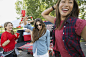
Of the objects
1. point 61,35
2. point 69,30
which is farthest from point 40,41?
point 69,30

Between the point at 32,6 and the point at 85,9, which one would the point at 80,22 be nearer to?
the point at 85,9

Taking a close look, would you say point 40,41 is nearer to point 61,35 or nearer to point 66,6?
point 61,35

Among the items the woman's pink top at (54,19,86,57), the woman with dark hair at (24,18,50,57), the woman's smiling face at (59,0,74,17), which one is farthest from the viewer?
the woman with dark hair at (24,18,50,57)

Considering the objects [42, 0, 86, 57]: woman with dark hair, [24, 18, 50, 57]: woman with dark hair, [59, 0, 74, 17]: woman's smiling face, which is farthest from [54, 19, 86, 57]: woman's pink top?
[24, 18, 50, 57]: woman with dark hair

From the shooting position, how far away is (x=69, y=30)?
118 cm

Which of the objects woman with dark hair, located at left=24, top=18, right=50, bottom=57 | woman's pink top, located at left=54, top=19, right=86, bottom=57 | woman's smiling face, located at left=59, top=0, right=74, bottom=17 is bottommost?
woman with dark hair, located at left=24, top=18, right=50, bottom=57

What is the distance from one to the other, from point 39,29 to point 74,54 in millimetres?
1699

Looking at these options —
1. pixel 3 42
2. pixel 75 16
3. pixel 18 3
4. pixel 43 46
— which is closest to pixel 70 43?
pixel 75 16

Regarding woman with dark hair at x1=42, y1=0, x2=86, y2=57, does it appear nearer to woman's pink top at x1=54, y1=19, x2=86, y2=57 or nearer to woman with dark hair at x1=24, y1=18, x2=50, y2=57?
woman's pink top at x1=54, y1=19, x2=86, y2=57

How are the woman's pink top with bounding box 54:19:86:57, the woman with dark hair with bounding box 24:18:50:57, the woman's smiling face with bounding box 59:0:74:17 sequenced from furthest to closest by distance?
the woman with dark hair with bounding box 24:18:50:57 < the woman's smiling face with bounding box 59:0:74:17 < the woman's pink top with bounding box 54:19:86:57

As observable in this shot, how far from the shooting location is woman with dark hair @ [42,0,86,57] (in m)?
1.13

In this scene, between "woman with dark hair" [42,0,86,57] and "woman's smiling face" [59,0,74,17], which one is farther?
"woman's smiling face" [59,0,74,17]

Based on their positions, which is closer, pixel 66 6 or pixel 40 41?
pixel 66 6

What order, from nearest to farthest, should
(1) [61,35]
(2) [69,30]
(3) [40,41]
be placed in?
(2) [69,30]
(1) [61,35]
(3) [40,41]
